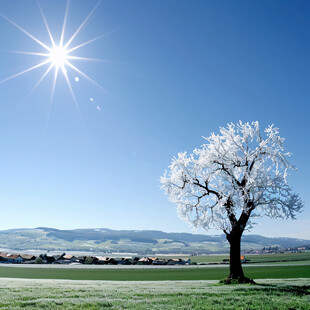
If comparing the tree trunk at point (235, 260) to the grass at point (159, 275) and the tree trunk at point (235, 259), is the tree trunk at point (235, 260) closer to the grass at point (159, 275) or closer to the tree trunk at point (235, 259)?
the tree trunk at point (235, 259)

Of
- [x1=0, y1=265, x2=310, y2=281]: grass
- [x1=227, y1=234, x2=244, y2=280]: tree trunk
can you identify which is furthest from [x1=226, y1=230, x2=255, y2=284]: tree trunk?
[x1=0, y1=265, x2=310, y2=281]: grass

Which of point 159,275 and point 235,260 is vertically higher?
point 235,260

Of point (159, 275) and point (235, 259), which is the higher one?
point (235, 259)

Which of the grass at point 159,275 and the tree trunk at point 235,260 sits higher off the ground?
the tree trunk at point 235,260

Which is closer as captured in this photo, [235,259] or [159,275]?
[235,259]

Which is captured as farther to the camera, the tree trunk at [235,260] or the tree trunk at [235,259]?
the tree trunk at [235,259]

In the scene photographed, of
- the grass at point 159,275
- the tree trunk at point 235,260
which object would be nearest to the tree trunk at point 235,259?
the tree trunk at point 235,260

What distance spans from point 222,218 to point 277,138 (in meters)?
9.52

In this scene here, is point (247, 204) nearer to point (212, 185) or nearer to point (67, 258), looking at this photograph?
point (212, 185)

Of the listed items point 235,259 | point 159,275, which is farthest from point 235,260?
point 159,275

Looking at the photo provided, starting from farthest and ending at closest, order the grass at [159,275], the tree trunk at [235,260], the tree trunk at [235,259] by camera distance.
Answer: the grass at [159,275] → the tree trunk at [235,259] → the tree trunk at [235,260]

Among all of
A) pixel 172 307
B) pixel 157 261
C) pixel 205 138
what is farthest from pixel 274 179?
pixel 157 261

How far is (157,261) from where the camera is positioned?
161 metres

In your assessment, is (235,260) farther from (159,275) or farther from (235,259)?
(159,275)
